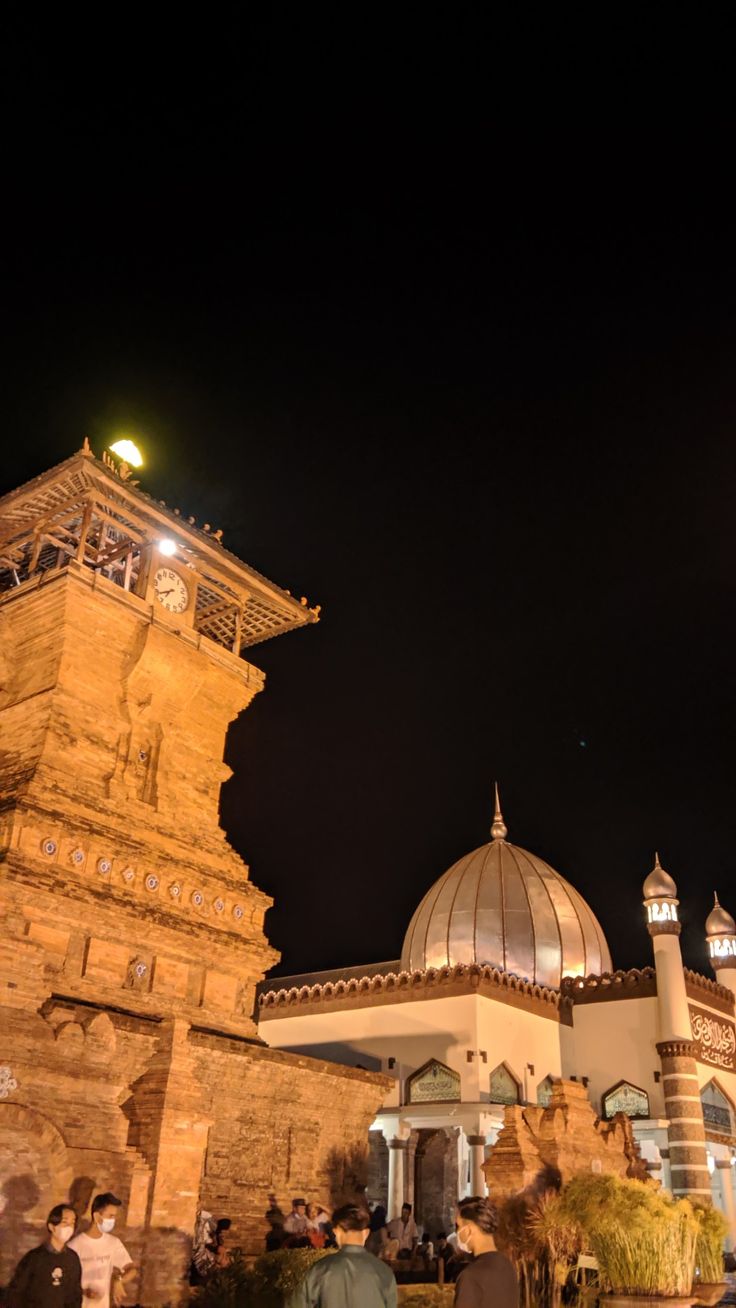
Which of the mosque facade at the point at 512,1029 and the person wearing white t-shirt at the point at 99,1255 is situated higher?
the mosque facade at the point at 512,1029

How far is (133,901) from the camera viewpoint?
14.1m

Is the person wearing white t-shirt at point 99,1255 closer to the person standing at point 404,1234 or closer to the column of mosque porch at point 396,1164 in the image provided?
the person standing at point 404,1234

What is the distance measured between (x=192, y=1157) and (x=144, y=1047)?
1396 mm

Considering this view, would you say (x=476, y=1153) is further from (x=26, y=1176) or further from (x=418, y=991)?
(x=26, y=1176)

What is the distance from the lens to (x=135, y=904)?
1415 cm

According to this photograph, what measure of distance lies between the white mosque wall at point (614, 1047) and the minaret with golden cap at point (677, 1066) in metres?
0.45

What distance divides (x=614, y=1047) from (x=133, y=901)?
51.5 feet

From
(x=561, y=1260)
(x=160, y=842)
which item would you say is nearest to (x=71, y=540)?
(x=160, y=842)

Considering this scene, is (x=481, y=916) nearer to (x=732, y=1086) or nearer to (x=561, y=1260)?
(x=732, y=1086)

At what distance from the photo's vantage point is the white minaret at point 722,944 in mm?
29188

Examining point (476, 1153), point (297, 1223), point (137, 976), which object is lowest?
point (297, 1223)

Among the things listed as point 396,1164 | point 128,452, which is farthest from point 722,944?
point 128,452

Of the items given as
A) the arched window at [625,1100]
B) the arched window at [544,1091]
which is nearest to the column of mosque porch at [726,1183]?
the arched window at [625,1100]

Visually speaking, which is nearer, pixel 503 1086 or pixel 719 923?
pixel 503 1086
